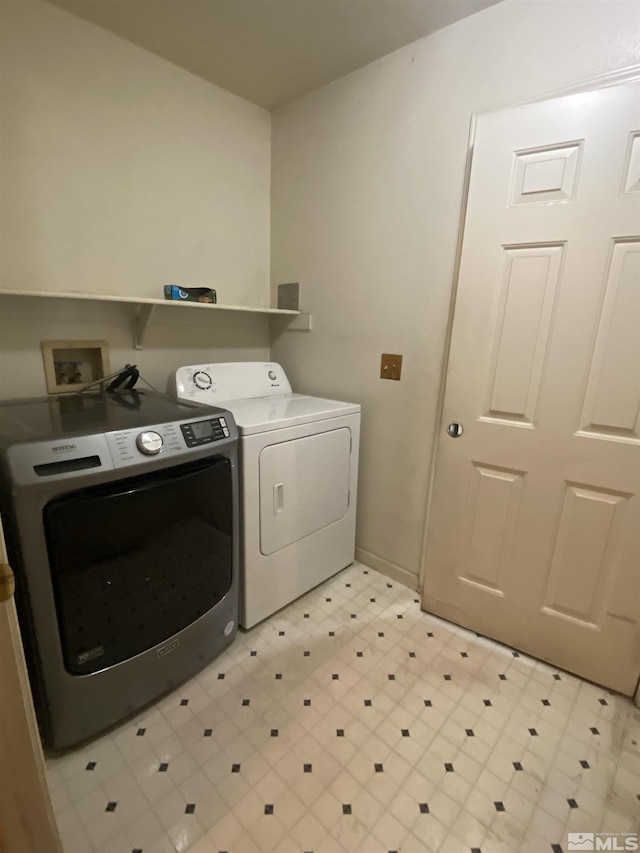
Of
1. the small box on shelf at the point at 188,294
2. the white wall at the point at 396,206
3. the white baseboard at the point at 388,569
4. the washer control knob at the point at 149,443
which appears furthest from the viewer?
the white baseboard at the point at 388,569

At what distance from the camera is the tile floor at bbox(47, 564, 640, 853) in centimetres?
103

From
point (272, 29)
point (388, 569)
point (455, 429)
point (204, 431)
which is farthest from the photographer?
point (388, 569)

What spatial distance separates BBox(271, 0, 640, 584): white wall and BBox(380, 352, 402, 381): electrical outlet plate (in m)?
0.04

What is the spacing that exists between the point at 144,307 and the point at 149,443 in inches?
35.2

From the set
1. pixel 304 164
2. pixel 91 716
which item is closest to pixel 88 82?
pixel 304 164

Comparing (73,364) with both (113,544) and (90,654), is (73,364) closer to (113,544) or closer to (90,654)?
(113,544)

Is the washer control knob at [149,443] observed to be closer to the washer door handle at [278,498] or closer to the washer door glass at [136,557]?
the washer door glass at [136,557]

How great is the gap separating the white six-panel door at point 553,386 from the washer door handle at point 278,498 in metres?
0.68

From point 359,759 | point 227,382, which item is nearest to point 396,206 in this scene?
point 227,382

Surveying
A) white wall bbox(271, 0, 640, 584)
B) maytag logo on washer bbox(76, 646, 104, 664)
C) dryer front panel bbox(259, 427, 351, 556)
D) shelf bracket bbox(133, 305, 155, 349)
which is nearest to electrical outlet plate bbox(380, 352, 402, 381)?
white wall bbox(271, 0, 640, 584)

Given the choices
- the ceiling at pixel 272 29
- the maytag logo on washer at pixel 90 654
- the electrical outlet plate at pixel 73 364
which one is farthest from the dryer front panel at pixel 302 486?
the ceiling at pixel 272 29

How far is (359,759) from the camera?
47.7 inches

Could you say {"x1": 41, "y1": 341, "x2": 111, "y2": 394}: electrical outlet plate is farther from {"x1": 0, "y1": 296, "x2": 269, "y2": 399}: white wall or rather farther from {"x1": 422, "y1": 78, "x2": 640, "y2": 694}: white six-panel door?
{"x1": 422, "y1": 78, "x2": 640, "y2": 694}: white six-panel door

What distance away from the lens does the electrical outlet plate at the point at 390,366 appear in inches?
73.6
